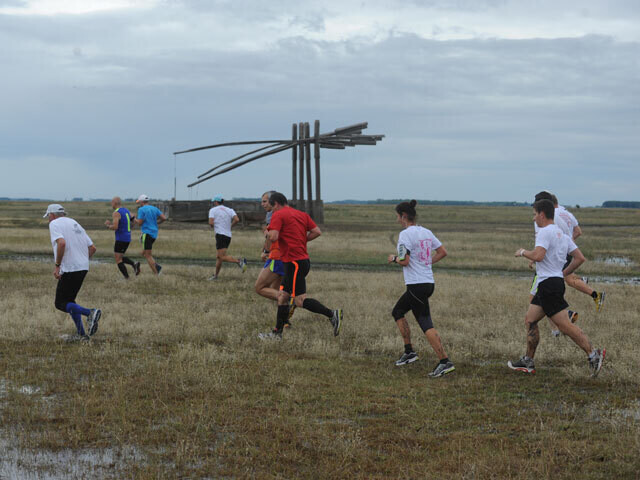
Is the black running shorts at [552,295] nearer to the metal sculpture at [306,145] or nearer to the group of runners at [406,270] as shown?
the group of runners at [406,270]

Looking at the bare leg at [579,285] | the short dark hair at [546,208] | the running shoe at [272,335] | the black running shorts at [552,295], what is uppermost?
the short dark hair at [546,208]

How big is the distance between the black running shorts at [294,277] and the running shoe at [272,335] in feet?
1.91

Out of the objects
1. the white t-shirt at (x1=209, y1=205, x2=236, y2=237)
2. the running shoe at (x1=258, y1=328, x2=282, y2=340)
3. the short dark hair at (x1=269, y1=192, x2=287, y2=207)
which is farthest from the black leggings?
the white t-shirt at (x1=209, y1=205, x2=236, y2=237)

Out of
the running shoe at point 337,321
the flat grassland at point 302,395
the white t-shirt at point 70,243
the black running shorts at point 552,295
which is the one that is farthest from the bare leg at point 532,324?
the white t-shirt at point 70,243

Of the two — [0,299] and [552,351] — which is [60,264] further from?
[552,351]

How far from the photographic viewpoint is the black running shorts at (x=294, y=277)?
9.77 metres

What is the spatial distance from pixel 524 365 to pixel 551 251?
1.44m

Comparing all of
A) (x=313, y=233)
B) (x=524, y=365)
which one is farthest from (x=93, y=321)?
(x=524, y=365)

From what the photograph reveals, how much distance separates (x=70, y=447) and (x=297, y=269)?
4.79m

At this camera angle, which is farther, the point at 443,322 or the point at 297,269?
the point at 443,322

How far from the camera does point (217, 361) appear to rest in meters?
8.39

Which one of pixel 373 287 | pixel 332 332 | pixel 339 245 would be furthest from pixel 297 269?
pixel 339 245

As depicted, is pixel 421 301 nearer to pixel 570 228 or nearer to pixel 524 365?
pixel 524 365

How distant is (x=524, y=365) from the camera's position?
26.9 feet
